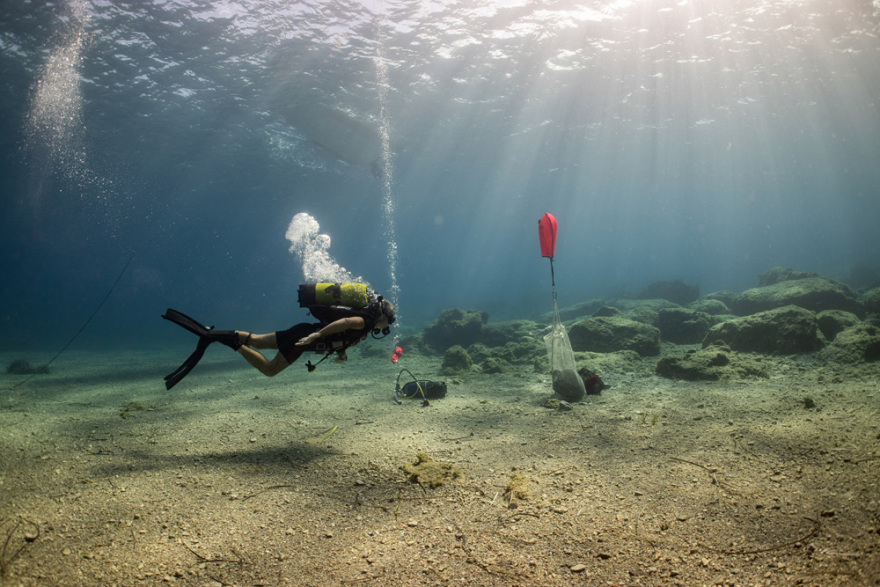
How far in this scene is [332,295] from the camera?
15.7ft

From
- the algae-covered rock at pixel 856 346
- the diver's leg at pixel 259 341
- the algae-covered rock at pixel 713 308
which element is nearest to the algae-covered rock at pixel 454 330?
the algae-covered rock at pixel 713 308

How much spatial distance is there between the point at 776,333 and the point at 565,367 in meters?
5.83

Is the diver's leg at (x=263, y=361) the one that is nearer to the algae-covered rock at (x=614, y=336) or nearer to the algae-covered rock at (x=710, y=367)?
the algae-covered rock at (x=710, y=367)

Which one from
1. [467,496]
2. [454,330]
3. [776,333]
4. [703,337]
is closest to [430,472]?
[467,496]

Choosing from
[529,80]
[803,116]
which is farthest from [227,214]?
[803,116]

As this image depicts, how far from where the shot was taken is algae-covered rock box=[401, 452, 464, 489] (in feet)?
11.1

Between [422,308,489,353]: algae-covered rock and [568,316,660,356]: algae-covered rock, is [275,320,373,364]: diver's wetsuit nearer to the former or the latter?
[568,316,660,356]: algae-covered rock

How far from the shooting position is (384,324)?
5027 mm

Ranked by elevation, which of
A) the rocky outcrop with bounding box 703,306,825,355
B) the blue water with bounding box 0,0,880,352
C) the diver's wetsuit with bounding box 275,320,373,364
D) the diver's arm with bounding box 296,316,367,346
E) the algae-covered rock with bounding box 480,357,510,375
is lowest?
the algae-covered rock with bounding box 480,357,510,375

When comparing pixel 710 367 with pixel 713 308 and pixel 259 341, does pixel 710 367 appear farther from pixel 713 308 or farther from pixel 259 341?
pixel 713 308

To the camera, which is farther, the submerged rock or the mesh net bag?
the submerged rock

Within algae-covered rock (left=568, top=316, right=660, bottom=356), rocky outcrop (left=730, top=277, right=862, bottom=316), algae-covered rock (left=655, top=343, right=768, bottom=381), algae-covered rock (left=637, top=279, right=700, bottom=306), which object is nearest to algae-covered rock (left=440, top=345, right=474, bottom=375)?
algae-covered rock (left=568, top=316, right=660, bottom=356)

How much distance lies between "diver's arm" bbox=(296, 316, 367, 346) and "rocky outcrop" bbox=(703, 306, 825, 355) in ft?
29.7

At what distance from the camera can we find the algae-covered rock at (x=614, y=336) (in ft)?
33.4
